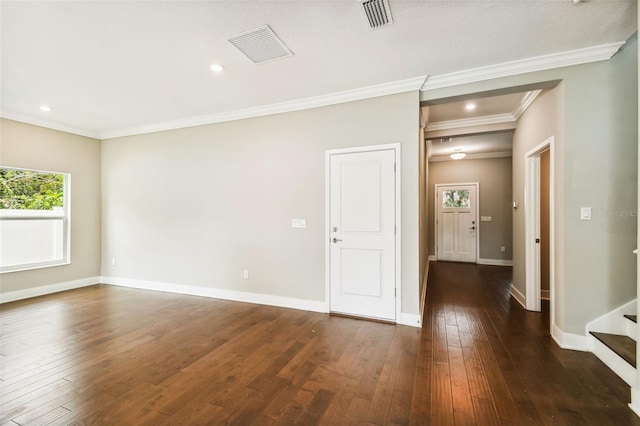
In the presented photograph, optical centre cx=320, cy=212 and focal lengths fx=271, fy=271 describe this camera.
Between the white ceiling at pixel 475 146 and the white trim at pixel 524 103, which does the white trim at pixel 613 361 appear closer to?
the white trim at pixel 524 103

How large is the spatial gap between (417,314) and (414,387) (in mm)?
1230

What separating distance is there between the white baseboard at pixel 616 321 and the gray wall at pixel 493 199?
4.97m

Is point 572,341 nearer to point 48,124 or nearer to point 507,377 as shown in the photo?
point 507,377

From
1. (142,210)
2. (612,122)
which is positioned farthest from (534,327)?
(142,210)

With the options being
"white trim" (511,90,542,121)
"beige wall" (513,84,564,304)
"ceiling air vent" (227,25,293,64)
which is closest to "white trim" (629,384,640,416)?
"beige wall" (513,84,564,304)

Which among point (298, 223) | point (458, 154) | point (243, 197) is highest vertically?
point (458, 154)

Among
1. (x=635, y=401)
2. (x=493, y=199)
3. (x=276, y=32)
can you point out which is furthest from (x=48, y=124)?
(x=493, y=199)

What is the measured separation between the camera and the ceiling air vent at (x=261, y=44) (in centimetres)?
236

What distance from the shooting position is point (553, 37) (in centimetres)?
242

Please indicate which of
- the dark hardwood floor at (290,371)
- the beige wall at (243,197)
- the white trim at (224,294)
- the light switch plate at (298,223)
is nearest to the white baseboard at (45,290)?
the white trim at (224,294)

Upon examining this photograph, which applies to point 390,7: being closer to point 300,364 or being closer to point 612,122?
point 612,122

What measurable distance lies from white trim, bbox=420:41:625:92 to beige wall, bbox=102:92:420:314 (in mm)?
352

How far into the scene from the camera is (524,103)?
383cm

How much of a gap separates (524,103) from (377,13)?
2.98 metres
